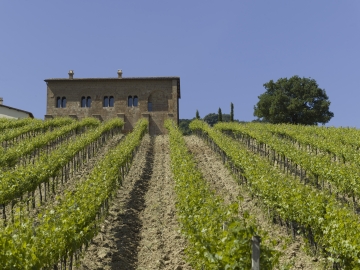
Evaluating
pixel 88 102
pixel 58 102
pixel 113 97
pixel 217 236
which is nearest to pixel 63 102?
pixel 58 102

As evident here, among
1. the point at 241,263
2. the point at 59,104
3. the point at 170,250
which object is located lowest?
the point at 170,250

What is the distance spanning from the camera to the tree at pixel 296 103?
46.6 meters

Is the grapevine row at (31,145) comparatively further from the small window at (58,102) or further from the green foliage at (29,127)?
the small window at (58,102)

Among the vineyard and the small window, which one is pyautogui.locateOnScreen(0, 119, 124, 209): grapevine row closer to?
the vineyard

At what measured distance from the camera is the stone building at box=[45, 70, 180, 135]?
39562 millimetres

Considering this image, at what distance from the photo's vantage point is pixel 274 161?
19.5 m

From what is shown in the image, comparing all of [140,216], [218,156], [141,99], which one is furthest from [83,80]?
[140,216]

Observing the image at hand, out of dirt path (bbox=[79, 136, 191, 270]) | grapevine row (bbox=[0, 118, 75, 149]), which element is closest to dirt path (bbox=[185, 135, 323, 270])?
dirt path (bbox=[79, 136, 191, 270])

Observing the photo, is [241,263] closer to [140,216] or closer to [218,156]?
[140,216]

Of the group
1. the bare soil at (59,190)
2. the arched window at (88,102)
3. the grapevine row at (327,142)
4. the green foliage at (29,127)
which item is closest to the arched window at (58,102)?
the arched window at (88,102)

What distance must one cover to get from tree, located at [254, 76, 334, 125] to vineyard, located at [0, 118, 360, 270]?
24206mm

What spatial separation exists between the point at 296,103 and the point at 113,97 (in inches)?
790

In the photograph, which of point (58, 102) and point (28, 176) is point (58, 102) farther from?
point (28, 176)

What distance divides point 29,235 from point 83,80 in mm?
34982
